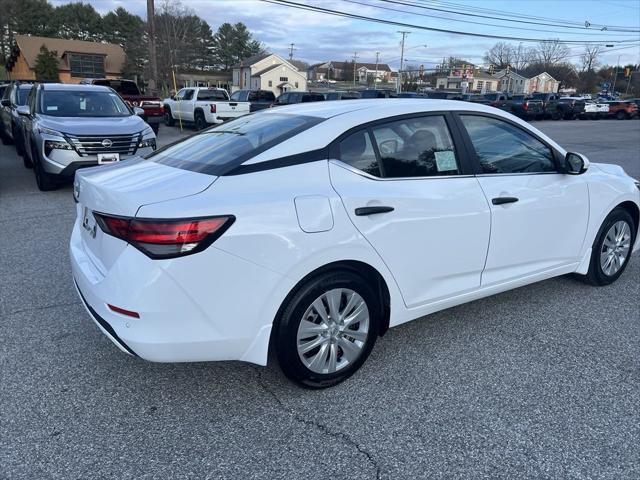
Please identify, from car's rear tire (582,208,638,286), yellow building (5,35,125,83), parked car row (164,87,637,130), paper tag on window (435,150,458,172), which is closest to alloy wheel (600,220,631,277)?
car's rear tire (582,208,638,286)

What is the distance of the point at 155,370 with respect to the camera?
3.18m

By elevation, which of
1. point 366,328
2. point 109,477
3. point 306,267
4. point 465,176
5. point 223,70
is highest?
point 223,70

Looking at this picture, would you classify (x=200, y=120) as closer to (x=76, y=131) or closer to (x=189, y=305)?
(x=76, y=131)

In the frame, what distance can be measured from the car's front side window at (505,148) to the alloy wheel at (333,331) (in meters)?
1.40

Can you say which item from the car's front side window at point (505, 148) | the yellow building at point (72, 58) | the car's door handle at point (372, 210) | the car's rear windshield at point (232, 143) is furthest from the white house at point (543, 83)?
the car's door handle at point (372, 210)

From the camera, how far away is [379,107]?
10.6 ft

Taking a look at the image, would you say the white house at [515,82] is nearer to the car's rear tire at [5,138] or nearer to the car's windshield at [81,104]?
the car's rear tire at [5,138]

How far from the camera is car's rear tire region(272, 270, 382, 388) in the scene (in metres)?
2.72

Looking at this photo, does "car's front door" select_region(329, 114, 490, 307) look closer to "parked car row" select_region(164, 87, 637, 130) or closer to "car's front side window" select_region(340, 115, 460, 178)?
"car's front side window" select_region(340, 115, 460, 178)

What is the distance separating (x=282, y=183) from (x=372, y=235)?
609 millimetres

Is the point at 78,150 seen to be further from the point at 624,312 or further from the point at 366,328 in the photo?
the point at 624,312

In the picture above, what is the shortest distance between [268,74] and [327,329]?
7407 cm

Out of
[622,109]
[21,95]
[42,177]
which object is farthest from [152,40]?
[622,109]

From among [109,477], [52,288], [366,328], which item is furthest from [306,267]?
[52,288]
